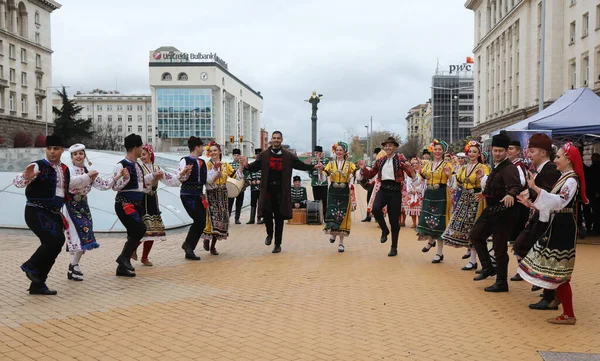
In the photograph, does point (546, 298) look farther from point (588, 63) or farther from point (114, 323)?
point (588, 63)

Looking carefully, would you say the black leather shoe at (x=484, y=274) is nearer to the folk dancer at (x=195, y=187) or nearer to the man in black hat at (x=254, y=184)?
the folk dancer at (x=195, y=187)

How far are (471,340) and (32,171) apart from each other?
5.03 metres

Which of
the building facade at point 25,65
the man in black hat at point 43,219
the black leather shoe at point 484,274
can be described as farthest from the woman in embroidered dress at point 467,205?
the building facade at point 25,65

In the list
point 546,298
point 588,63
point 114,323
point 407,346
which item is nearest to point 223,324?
point 114,323

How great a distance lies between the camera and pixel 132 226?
8.16 metres

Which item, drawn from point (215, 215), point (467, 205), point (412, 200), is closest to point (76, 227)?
point (215, 215)

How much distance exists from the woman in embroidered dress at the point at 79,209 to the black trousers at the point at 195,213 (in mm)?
1881

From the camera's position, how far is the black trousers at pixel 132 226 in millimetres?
8148

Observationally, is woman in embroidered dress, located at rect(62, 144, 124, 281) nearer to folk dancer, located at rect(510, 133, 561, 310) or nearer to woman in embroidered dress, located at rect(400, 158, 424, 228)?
folk dancer, located at rect(510, 133, 561, 310)

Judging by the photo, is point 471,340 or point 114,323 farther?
point 114,323

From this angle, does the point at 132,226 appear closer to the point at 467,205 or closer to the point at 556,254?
A: the point at 467,205

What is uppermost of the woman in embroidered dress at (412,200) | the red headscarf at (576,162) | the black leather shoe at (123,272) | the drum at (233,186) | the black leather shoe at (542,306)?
the red headscarf at (576,162)

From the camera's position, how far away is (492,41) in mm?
56500

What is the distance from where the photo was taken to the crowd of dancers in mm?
5977
